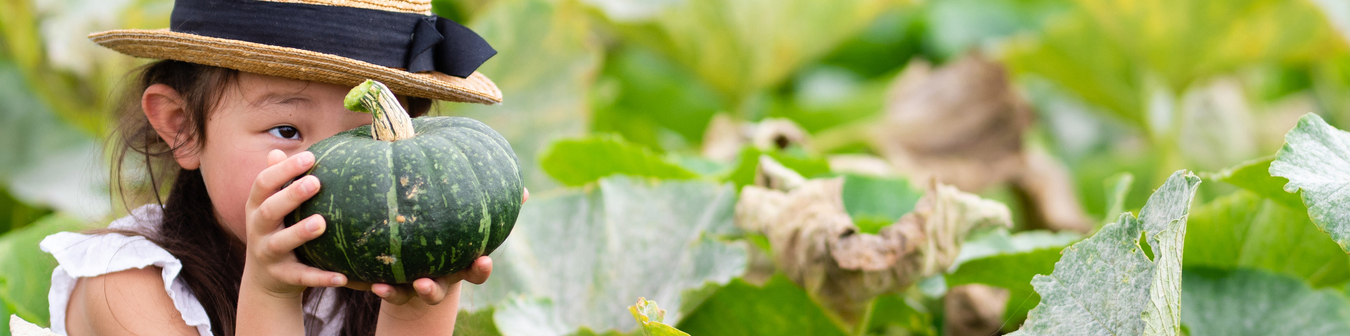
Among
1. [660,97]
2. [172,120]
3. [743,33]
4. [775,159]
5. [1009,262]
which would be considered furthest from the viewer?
[660,97]

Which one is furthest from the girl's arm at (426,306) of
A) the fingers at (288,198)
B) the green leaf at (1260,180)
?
the green leaf at (1260,180)

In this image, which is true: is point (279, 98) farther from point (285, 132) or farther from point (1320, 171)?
point (1320, 171)

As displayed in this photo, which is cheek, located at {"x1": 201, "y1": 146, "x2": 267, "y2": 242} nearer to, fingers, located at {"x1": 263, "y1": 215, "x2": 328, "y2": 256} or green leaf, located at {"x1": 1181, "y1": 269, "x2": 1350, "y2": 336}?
fingers, located at {"x1": 263, "y1": 215, "x2": 328, "y2": 256}

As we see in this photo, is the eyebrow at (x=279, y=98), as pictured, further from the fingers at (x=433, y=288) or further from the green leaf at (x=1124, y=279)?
the green leaf at (x=1124, y=279)

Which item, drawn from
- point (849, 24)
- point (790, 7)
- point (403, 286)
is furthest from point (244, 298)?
point (849, 24)

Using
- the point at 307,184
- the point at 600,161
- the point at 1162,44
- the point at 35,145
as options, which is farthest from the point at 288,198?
the point at 1162,44

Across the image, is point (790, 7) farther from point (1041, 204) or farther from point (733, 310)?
point (733, 310)

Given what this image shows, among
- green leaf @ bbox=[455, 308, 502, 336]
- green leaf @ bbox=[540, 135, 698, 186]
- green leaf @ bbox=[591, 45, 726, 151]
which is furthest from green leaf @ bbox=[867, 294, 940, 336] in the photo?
green leaf @ bbox=[591, 45, 726, 151]
